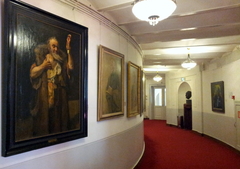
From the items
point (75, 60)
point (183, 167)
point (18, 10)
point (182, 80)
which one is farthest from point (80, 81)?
point (182, 80)

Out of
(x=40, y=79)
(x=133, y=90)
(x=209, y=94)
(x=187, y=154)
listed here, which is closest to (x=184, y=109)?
(x=209, y=94)

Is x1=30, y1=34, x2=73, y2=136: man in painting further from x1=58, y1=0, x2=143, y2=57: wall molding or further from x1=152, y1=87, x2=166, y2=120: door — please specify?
x1=152, y1=87, x2=166, y2=120: door

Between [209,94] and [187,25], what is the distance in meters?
5.07

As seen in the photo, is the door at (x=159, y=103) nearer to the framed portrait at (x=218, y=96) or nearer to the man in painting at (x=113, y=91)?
the framed portrait at (x=218, y=96)

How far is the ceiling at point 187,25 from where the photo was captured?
3.24 m

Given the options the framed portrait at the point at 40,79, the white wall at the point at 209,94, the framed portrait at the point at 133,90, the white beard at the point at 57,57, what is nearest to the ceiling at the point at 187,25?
the white wall at the point at 209,94

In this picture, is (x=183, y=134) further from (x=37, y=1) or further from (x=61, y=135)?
(x=37, y=1)

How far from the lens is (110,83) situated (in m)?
3.60

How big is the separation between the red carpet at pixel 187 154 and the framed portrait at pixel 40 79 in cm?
308

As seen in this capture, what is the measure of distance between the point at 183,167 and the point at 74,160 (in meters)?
3.26

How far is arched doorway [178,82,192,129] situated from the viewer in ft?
34.2

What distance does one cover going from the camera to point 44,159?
226cm

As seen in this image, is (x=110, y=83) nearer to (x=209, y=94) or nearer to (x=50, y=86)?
(x=50, y=86)

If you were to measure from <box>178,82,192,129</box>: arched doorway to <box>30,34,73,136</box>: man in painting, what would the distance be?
8.89 metres
